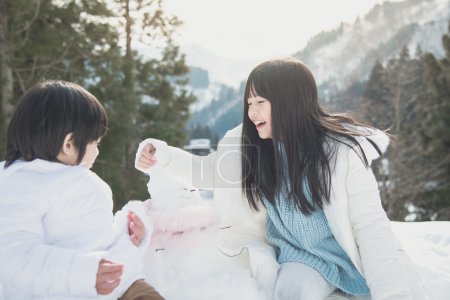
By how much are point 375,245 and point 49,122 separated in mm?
1132

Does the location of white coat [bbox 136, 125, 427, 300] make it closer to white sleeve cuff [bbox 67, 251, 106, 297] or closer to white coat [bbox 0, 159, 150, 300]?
white coat [bbox 0, 159, 150, 300]

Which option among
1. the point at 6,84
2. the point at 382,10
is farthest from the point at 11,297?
the point at 382,10

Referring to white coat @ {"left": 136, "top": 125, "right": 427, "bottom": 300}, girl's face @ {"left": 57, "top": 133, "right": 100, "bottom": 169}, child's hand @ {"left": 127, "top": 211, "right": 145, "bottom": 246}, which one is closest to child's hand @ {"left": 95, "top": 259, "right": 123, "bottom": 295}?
child's hand @ {"left": 127, "top": 211, "right": 145, "bottom": 246}

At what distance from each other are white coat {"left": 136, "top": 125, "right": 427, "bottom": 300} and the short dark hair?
596 mm

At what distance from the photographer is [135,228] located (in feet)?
4.93

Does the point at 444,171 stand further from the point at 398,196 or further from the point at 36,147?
the point at 36,147

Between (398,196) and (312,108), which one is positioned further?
(398,196)

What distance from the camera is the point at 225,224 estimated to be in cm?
190

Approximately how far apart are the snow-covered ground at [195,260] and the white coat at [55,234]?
223 mm

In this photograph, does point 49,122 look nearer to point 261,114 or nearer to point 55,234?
point 55,234

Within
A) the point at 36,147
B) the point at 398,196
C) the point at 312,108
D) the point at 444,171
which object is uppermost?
the point at 312,108

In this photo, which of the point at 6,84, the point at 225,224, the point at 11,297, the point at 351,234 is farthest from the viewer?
the point at 6,84

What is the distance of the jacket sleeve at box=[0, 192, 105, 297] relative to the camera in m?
1.14

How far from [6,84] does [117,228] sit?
5851 mm
